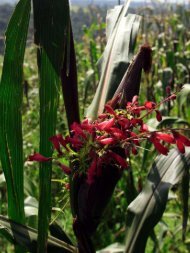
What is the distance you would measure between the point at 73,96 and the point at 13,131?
0.38 feet

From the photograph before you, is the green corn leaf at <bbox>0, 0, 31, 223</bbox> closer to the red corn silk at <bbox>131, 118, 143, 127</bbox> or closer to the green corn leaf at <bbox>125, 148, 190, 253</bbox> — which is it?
the red corn silk at <bbox>131, 118, 143, 127</bbox>

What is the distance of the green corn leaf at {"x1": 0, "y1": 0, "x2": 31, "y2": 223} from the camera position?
542 mm

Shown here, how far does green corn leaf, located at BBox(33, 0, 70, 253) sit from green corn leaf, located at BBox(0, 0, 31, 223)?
32 mm

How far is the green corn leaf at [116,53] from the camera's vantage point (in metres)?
0.77

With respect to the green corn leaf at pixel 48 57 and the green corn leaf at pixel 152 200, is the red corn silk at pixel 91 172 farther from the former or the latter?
Answer: the green corn leaf at pixel 152 200

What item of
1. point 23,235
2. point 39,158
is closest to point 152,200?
point 23,235

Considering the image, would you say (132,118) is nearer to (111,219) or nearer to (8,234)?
(8,234)

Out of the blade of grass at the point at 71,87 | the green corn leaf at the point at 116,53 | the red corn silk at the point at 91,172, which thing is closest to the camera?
the red corn silk at the point at 91,172

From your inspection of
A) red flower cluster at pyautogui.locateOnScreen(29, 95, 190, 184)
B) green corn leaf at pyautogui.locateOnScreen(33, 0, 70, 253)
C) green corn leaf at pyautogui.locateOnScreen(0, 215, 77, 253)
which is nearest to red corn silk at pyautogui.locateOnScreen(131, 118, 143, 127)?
red flower cluster at pyautogui.locateOnScreen(29, 95, 190, 184)

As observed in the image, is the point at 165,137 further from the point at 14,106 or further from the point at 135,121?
the point at 14,106

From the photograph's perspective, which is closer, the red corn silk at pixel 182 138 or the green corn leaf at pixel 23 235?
the red corn silk at pixel 182 138

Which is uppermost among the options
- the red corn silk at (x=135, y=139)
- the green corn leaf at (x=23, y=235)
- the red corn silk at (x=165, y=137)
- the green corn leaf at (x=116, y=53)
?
the green corn leaf at (x=116, y=53)

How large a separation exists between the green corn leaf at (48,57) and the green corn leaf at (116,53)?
20cm

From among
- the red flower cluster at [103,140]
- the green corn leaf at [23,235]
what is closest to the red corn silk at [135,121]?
the red flower cluster at [103,140]
